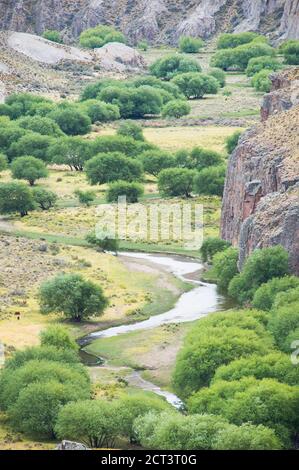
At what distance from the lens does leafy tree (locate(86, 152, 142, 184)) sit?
139 metres

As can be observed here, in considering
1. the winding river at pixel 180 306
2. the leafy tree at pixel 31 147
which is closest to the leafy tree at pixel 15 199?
the winding river at pixel 180 306

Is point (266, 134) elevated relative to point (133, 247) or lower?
elevated

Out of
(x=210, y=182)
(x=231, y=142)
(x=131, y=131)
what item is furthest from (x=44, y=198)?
(x=131, y=131)

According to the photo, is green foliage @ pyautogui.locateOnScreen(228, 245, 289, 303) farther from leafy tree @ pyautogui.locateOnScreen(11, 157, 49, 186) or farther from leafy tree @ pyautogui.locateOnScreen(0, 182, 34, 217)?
leafy tree @ pyautogui.locateOnScreen(11, 157, 49, 186)

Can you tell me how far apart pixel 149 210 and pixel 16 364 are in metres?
53.1

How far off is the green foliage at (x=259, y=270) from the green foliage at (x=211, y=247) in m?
14.2

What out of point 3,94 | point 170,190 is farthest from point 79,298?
point 3,94

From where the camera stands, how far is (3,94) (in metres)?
198

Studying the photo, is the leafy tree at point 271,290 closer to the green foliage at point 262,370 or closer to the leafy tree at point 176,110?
the green foliage at point 262,370

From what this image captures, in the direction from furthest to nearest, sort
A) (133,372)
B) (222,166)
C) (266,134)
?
(222,166) < (266,134) < (133,372)

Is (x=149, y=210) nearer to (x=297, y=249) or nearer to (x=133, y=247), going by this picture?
(x=133, y=247)

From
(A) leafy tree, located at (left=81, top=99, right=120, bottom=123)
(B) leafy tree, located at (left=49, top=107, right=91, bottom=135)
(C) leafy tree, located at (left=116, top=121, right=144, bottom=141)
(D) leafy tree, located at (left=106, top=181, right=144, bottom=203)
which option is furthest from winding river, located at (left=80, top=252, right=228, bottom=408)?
(A) leafy tree, located at (left=81, top=99, right=120, bottom=123)

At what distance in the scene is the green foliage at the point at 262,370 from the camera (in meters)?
68.9
